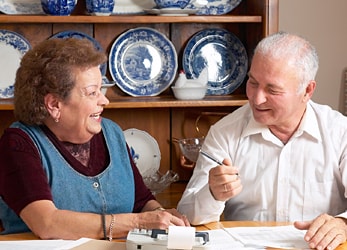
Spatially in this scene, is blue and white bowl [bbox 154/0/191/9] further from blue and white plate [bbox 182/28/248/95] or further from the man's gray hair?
the man's gray hair

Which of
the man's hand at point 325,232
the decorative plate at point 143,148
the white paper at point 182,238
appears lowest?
the decorative plate at point 143,148

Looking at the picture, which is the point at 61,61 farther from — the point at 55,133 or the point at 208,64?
the point at 208,64

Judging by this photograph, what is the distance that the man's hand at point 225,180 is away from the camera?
209 cm

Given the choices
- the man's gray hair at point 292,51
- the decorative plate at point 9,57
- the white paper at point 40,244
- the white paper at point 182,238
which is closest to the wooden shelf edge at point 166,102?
the decorative plate at point 9,57

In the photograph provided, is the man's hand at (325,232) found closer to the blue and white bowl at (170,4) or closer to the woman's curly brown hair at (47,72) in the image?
the woman's curly brown hair at (47,72)

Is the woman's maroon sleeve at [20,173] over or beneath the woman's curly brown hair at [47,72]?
beneath

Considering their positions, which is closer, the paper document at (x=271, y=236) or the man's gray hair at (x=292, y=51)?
the paper document at (x=271, y=236)

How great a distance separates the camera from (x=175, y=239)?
182 cm

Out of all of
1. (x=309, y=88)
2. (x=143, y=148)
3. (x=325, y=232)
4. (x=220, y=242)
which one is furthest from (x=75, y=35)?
(x=325, y=232)

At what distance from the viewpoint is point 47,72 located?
89.7 inches

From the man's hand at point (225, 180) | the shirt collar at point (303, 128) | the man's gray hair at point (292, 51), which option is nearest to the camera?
the man's hand at point (225, 180)

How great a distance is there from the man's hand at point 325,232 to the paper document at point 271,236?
0.09 ft

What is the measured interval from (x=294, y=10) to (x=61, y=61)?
1.61m

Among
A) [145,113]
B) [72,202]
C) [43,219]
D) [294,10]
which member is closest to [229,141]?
[72,202]
